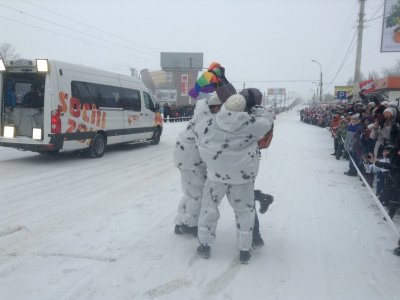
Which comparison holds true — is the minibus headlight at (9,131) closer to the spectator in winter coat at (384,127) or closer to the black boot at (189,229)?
the black boot at (189,229)

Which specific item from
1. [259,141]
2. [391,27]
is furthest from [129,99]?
[391,27]

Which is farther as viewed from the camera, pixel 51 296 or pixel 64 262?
pixel 64 262

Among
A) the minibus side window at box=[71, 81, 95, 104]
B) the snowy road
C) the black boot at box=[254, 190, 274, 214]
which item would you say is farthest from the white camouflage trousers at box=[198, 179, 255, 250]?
the minibus side window at box=[71, 81, 95, 104]

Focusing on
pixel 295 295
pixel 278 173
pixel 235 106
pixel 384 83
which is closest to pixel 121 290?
pixel 295 295

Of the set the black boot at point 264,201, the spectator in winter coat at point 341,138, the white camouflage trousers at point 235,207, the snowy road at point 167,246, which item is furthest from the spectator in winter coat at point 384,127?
the spectator in winter coat at point 341,138

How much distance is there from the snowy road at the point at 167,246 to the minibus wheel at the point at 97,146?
2926mm

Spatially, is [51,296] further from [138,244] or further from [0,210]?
[0,210]

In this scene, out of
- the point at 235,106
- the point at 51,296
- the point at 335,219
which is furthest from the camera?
the point at 335,219

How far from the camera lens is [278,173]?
938 cm

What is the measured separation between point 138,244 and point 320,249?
210 centimetres

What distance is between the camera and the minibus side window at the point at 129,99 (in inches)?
499

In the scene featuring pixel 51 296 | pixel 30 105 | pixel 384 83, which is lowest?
pixel 51 296

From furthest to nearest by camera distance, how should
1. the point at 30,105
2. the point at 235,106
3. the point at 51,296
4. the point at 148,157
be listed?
the point at 148,157
the point at 30,105
the point at 235,106
the point at 51,296

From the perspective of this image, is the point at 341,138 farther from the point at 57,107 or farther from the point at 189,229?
the point at 189,229
